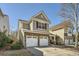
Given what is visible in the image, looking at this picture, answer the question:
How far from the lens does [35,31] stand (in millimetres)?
4227

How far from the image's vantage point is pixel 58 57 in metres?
4.12

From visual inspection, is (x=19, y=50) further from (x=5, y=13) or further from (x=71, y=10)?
(x=71, y=10)

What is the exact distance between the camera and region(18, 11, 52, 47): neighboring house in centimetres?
417

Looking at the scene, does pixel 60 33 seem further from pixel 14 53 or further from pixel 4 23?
pixel 4 23

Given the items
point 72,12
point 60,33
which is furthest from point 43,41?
point 72,12

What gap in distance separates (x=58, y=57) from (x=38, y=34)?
601mm

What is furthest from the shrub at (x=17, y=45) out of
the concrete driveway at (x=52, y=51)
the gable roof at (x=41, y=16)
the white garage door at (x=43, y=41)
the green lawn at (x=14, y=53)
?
the gable roof at (x=41, y=16)

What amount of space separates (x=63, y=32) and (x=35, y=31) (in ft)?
1.82

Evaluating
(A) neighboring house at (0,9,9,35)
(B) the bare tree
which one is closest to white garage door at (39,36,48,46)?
(B) the bare tree

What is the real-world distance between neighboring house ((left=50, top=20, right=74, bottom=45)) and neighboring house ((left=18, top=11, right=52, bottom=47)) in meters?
0.14

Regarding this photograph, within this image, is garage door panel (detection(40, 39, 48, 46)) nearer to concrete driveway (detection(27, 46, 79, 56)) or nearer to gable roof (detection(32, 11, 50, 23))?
concrete driveway (detection(27, 46, 79, 56))

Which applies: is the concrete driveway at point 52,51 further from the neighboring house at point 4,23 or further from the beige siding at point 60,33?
the neighboring house at point 4,23

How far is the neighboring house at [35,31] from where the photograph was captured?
4168 mm

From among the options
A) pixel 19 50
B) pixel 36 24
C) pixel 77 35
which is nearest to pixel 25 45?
pixel 19 50
